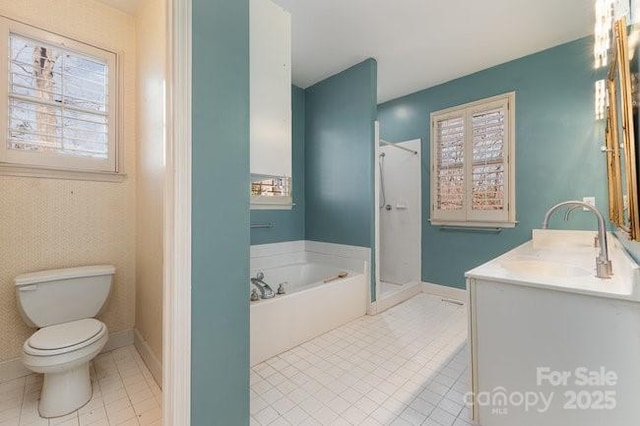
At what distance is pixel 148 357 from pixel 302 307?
1.11 meters

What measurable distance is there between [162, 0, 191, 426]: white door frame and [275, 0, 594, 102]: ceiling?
1.43 m

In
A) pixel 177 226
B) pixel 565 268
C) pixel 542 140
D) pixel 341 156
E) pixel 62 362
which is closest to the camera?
pixel 177 226

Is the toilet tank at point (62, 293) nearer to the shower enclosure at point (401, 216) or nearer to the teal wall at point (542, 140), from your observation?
the shower enclosure at point (401, 216)

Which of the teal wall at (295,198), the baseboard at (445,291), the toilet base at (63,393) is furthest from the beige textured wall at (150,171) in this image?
the baseboard at (445,291)

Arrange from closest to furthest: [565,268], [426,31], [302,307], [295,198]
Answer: [565,268] < [302,307] < [426,31] < [295,198]

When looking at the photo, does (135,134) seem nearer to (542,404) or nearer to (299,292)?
(299,292)

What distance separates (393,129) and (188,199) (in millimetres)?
3380

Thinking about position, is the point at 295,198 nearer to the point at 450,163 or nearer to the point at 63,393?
the point at 450,163

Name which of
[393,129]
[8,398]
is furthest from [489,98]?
[8,398]

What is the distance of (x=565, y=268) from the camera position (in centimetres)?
149

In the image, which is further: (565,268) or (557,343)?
(565,268)

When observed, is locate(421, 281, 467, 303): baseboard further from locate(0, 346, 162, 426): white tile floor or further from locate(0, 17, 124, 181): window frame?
locate(0, 17, 124, 181): window frame

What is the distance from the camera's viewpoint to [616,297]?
0.96 metres

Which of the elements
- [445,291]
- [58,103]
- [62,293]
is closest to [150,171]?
[58,103]
